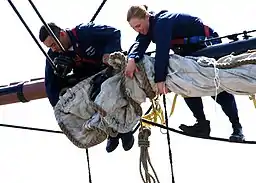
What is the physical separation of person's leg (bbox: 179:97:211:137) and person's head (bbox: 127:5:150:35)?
55cm

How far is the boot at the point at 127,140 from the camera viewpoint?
5206 millimetres

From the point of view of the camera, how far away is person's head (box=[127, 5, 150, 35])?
4.88 m

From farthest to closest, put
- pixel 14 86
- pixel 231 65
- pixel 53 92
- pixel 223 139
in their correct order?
pixel 14 86 → pixel 53 92 → pixel 223 139 → pixel 231 65

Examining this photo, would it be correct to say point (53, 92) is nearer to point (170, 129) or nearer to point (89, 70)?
point (89, 70)

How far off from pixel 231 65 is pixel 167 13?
20.7 inches

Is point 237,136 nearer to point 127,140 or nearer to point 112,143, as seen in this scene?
point 127,140

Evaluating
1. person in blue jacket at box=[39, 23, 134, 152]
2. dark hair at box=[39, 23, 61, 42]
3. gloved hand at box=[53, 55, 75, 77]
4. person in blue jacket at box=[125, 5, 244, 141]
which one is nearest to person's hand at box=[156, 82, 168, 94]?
person in blue jacket at box=[125, 5, 244, 141]

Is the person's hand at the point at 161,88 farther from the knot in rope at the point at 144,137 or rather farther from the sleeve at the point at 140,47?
the knot in rope at the point at 144,137

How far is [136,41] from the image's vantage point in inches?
198

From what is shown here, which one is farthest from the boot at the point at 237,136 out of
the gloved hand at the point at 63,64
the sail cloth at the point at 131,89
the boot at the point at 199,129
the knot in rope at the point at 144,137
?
the gloved hand at the point at 63,64

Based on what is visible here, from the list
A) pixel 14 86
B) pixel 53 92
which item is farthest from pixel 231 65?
pixel 14 86

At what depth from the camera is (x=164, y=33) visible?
15.8 ft

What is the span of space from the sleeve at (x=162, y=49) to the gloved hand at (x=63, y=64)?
769mm

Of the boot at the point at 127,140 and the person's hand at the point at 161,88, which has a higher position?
the person's hand at the point at 161,88
